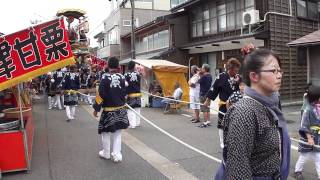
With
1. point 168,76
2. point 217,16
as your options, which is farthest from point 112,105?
point 217,16

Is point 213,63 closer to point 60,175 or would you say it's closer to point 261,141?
point 60,175

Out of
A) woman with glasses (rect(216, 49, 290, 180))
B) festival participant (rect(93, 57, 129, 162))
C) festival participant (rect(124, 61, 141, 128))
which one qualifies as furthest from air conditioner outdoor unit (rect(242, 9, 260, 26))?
woman with glasses (rect(216, 49, 290, 180))

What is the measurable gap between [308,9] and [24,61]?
696 inches

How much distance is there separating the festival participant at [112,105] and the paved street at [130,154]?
52 centimetres

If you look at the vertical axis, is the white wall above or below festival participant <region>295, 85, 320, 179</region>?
above

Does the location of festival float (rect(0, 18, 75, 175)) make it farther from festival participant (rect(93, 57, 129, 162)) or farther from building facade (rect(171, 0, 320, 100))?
building facade (rect(171, 0, 320, 100))

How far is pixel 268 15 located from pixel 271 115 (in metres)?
16.1

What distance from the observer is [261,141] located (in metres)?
2.43

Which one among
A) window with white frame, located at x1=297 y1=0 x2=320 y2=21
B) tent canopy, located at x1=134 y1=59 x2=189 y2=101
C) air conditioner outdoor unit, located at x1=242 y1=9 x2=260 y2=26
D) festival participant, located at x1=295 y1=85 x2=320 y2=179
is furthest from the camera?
window with white frame, located at x1=297 y1=0 x2=320 y2=21

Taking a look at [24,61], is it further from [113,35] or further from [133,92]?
[113,35]

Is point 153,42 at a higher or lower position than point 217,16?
lower

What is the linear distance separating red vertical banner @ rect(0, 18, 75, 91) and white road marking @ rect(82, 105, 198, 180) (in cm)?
251

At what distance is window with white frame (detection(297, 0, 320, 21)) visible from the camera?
1959 cm

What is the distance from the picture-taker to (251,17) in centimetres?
1705
